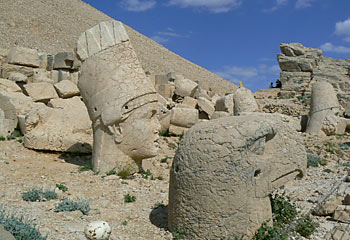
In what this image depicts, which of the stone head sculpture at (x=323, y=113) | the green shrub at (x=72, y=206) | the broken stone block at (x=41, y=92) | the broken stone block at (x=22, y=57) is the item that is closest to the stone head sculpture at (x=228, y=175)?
the green shrub at (x=72, y=206)

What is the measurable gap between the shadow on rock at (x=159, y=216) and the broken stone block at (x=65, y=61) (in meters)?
10.4

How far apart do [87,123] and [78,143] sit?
0.64 metres

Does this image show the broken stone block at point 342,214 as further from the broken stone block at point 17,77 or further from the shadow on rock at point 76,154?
the broken stone block at point 17,77

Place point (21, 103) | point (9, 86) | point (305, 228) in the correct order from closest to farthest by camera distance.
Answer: point (305, 228), point (21, 103), point (9, 86)

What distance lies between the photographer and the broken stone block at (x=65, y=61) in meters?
13.6

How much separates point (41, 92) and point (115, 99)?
542cm

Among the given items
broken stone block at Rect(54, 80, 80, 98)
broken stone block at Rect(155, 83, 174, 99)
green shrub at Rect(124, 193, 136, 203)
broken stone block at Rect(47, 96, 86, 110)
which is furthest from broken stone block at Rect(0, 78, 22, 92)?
green shrub at Rect(124, 193, 136, 203)

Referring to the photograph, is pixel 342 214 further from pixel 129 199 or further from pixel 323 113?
pixel 323 113

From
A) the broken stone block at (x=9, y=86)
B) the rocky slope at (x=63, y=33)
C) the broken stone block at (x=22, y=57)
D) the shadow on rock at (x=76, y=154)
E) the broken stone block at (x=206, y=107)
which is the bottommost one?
the shadow on rock at (x=76, y=154)

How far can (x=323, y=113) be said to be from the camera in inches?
411

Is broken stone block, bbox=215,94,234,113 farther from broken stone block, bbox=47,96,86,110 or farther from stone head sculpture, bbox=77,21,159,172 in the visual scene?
stone head sculpture, bbox=77,21,159,172

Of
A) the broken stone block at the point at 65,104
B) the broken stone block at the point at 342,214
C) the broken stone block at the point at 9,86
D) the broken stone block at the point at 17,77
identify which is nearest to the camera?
the broken stone block at the point at 342,214

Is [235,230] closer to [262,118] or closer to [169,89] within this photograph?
[262,118]

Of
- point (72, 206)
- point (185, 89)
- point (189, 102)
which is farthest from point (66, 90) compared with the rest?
point (72, 206)
